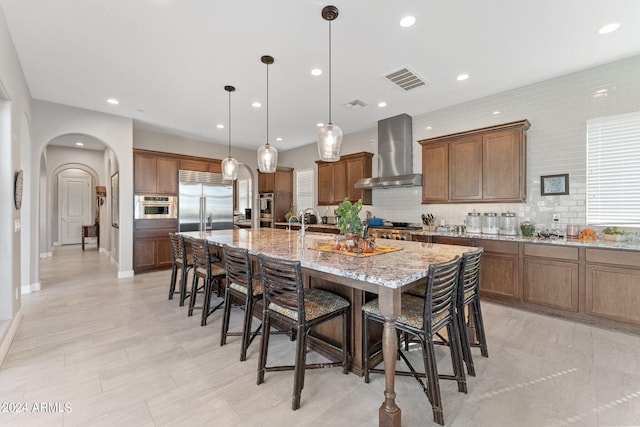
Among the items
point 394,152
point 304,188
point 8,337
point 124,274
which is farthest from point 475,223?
point 124,274

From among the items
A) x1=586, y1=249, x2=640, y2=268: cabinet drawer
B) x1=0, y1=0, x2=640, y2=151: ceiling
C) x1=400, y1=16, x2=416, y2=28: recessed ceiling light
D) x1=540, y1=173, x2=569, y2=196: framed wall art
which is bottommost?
x1=586, y1=249, x2=640, y2=268: cabinet drawer

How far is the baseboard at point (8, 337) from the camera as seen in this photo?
91.0 inches

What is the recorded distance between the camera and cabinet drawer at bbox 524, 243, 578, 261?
10.2 ft

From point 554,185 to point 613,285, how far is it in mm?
1403

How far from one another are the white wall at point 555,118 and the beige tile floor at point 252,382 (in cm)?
160

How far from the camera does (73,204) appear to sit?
9.33m

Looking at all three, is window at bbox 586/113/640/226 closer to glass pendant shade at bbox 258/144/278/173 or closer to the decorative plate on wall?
glass pendant shade at bbox 258/144/278/173

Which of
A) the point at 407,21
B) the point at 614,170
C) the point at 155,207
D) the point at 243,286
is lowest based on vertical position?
the point at 243,286


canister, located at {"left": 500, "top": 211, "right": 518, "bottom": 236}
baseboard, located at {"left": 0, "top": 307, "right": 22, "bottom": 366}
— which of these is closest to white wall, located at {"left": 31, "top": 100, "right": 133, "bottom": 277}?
baseboard, located at {"left": 0, "top": 307, "right": 22, "bottom": 366}

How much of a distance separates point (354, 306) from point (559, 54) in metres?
3.65

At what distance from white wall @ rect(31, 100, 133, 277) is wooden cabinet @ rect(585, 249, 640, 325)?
271 inches

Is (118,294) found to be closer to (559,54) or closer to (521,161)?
(521,161)

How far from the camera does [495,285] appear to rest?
3684mm

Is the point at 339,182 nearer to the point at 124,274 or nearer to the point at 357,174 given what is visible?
the point at 357,174
